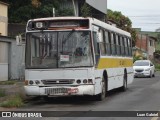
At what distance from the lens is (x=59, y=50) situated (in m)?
17.0

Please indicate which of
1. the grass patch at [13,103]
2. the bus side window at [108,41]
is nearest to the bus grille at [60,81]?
the grass patch at [13,103]

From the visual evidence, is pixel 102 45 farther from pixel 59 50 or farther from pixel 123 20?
pixel 123 20

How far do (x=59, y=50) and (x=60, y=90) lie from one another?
138cm

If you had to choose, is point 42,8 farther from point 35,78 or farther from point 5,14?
point 35,78

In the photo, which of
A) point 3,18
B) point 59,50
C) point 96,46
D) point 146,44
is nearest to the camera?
point 59,50

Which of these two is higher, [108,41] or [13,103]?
[108,41]

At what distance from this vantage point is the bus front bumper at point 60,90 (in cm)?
1659

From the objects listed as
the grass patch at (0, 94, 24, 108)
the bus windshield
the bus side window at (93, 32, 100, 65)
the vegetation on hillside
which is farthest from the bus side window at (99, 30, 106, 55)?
the vegetation on hillside

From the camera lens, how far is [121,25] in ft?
256

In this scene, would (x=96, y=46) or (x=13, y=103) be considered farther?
(x=96, y=46)

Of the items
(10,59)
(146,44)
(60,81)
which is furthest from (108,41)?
(146,44)

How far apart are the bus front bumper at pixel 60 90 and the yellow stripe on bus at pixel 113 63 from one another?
141 centimetres

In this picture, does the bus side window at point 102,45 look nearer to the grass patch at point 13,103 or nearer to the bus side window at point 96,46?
the bus side window at point 96,46

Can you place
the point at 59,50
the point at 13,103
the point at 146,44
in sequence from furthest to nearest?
the point at 146,44 < the point at 59,50 < the point at 13,103
